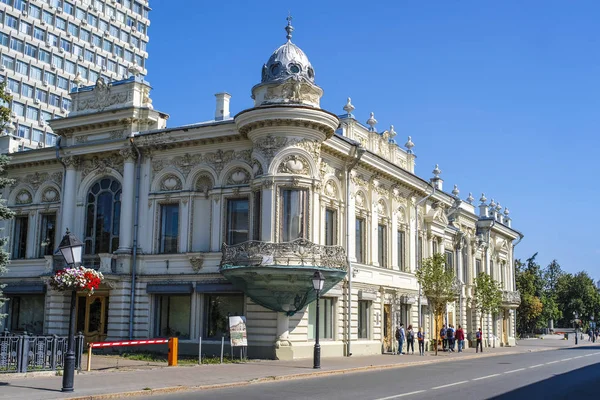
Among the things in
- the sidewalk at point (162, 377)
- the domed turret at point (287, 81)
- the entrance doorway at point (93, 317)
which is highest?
the domed turret at point (287, 81)

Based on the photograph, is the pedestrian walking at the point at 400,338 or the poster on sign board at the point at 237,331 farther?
the pedestrian walking at the point at 400,338

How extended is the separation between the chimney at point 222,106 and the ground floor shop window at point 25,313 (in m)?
12.4

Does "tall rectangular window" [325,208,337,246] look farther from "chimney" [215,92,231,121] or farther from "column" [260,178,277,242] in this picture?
"chimney" [215,92,231,121]

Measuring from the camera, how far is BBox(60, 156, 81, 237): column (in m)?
34.0

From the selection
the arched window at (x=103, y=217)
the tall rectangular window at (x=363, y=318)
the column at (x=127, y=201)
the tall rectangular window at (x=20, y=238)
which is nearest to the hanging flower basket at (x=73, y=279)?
the column at (x=127, y=201)

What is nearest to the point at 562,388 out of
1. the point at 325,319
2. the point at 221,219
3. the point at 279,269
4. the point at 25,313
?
the point at 279,269

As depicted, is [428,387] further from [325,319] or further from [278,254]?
[325,319]

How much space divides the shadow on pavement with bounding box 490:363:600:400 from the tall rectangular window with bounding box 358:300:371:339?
36.8 ft

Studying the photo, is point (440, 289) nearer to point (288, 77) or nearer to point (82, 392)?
point (288, 77)

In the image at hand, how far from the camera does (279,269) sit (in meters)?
27.2

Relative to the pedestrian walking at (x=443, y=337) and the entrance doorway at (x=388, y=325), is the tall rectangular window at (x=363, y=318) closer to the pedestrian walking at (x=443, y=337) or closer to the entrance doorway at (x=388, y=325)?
the entrance doorway at (x=388, y=325)

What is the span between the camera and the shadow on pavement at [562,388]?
17.0 meters

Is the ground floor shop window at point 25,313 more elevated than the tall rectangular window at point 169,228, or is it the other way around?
the tall rectangular window at point 169,228

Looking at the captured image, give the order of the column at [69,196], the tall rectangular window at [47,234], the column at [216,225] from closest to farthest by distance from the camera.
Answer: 1. the column at [216,225]
2. the column at [69,196]
3. the tall rectangular window at [47,234]
